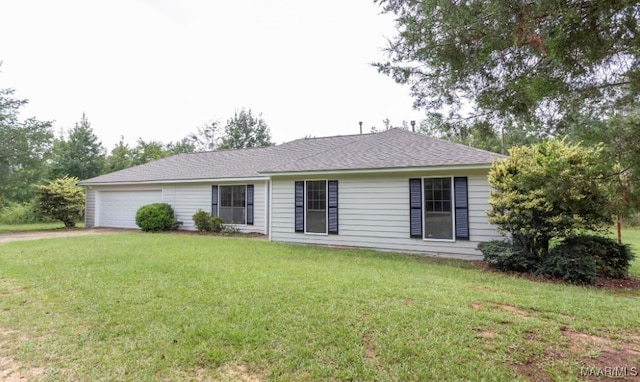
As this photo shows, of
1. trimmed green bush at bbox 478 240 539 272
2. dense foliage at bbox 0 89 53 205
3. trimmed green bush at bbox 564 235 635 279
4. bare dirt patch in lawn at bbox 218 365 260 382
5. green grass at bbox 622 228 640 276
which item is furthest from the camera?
dense foliage at bbox 0 89 53 205

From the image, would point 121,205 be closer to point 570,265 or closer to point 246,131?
point 570,265

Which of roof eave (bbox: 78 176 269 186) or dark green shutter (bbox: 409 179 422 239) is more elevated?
roof eave (bbox: 78 176 269 186)

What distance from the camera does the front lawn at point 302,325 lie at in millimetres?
2701

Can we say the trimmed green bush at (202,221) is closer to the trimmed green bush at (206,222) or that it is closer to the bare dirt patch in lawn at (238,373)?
the trimmed green bush at (206,222)

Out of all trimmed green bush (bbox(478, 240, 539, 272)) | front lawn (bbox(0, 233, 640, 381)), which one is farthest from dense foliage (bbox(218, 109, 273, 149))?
trimmed green bush (bbox(478, 240, 539, 272))

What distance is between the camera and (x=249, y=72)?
1725cm

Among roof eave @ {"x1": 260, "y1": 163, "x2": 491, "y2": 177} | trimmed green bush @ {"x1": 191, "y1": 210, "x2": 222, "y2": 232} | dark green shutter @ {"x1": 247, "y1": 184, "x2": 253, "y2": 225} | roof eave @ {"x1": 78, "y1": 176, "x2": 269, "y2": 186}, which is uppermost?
roof eave @ {"x1": 78, "y1": 176, "x2": 269, "y2": 186}

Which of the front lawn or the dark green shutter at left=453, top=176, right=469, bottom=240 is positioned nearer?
the front lawn

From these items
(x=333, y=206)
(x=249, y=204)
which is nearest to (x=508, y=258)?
(x=333, y=206)

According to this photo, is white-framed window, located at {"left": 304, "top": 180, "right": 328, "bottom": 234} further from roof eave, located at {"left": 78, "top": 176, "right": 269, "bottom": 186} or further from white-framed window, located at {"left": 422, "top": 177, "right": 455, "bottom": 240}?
white-framed window, located at {"left": 422, "top": 177, "right": 455, "bottom": 240}

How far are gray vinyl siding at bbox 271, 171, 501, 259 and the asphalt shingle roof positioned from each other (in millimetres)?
439

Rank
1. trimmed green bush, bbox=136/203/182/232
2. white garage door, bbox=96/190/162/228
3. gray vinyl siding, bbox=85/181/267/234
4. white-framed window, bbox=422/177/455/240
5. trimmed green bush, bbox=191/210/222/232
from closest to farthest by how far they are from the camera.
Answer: white-framed window, bbox=422/177/455/240
gray vinyl siding, bbox=85/181/267/234
trimmed green bush, bbox=191/210/222/232
trimmed green bush, bbox=136/203/182/232
white garage door, bbox=96/190/162/228

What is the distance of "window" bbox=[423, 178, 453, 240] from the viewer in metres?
8.41

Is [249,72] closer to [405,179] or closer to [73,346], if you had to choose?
[405,179]
